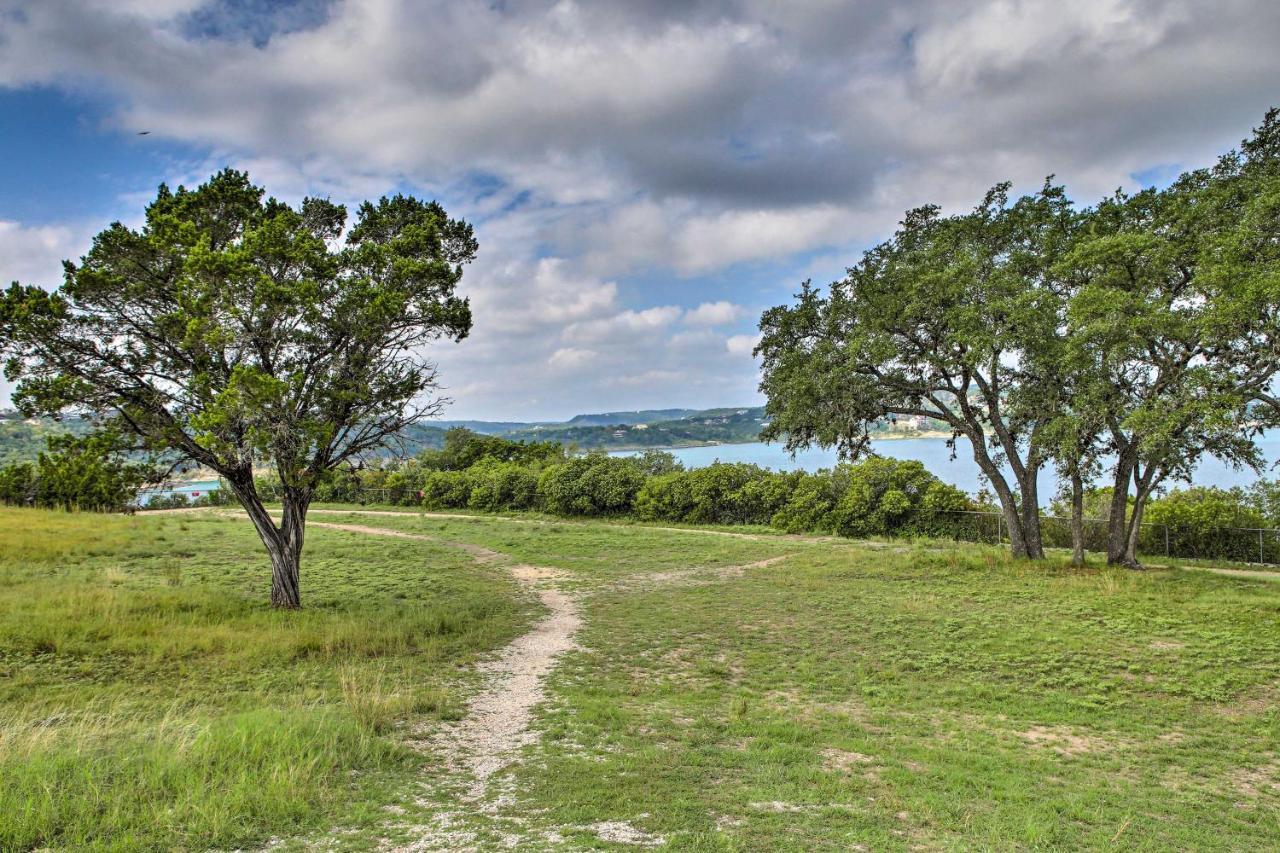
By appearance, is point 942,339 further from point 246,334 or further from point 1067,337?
point 246,334

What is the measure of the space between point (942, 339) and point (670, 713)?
14218 mm

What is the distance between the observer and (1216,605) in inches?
522

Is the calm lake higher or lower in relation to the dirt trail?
higher

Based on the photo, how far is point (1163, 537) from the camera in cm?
2156

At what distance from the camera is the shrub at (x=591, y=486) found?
3428 centimetres

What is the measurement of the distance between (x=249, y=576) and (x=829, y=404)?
1674 cm

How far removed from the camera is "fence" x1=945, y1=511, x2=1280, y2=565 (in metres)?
20.0

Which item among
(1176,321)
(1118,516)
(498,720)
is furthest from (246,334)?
(1118,516)

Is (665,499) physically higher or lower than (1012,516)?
lower

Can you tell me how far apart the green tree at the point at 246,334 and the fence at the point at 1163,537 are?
67.5ft

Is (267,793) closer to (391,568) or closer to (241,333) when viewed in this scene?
(241,333)

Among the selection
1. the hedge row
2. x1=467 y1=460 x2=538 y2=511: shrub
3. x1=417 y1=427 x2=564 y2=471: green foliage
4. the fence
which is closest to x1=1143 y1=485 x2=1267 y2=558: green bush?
the fence

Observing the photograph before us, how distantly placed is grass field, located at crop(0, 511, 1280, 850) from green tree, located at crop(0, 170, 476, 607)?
3.24 meters

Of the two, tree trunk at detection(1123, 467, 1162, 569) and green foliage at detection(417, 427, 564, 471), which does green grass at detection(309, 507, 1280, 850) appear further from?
green foliage at detection(417, 427, 564, 471)
